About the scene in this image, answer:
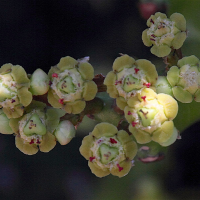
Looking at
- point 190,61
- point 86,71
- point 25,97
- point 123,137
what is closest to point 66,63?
point 86,71

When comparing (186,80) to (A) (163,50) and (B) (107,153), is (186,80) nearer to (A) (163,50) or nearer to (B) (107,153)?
(A) (163,50)

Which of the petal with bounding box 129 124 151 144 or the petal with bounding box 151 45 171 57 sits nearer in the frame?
the petal with bounding box 129 124 151 144

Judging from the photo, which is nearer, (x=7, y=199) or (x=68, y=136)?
(x=68, y=136)

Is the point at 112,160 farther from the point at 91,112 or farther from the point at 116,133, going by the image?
the point at 91,112

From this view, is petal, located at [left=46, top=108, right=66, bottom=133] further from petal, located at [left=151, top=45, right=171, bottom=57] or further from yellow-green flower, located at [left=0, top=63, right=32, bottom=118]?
petal, located at [left=151, top=45, right=171, bottom=57]

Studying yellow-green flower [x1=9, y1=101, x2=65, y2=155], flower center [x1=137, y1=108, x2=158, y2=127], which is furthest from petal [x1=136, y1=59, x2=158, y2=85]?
yellow-green flower [x1=9, y1=101, x2=65, y2=155]

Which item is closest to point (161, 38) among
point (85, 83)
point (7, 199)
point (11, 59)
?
point (85, 83)
